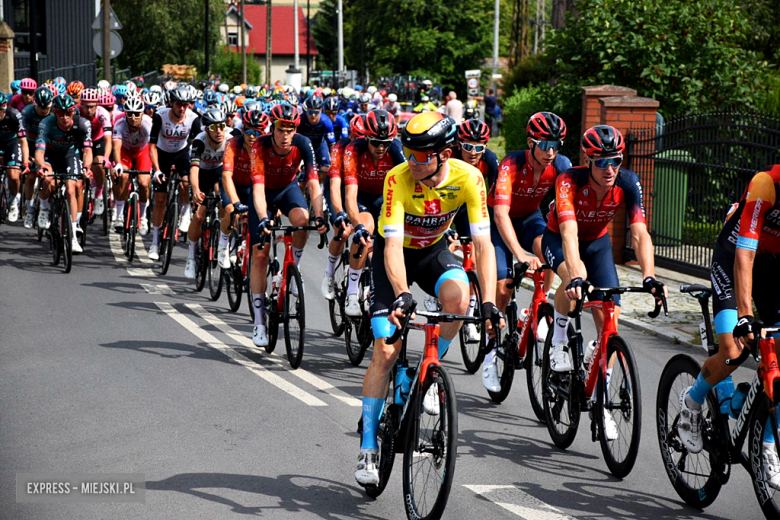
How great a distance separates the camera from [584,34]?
18.5 m

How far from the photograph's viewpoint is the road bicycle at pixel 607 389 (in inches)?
251

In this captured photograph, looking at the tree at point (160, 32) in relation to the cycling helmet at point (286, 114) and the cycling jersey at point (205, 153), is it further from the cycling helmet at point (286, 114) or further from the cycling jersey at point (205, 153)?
the cycling helmet at point (286, 114)

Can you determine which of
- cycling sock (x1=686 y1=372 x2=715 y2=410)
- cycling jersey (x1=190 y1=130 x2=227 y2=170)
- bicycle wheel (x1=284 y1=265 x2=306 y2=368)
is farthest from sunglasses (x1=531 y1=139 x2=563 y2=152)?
cycling jersey (x1=190 y1=130 x2=227 y2=170)

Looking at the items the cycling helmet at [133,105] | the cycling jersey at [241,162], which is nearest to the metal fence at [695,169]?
the cycling jersey at [241,162]

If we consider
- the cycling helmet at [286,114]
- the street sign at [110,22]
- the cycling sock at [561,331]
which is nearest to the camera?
the cycling sock at [561,331]

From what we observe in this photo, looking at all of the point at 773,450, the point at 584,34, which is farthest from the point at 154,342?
the point at 584,34

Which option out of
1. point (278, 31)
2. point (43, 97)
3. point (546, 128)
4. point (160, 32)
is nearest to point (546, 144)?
point (546, 128)

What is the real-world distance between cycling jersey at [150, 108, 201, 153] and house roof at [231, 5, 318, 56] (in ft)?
397

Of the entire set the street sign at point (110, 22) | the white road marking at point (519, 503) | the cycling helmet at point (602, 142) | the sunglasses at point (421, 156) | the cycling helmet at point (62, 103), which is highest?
the street sign at point (110, 22)

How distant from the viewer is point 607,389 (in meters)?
6.63

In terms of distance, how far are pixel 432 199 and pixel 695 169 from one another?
9.34m

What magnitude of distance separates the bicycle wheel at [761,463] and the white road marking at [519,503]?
95 cm

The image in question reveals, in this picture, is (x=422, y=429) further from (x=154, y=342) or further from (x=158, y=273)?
(x=158, y=273)

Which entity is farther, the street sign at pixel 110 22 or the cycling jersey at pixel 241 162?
the street sign at pixel 110 22
